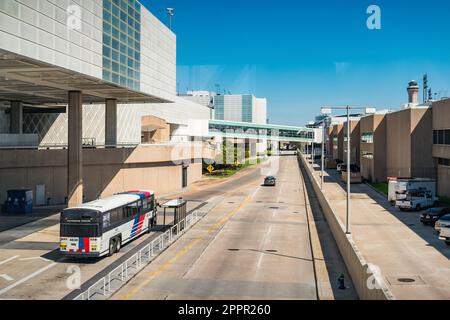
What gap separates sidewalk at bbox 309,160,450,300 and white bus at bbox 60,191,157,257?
12.9 meters

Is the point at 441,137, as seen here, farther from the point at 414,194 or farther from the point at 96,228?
the point at 96,228

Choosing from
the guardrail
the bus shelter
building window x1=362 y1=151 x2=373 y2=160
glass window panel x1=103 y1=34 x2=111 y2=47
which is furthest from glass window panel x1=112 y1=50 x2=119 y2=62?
building window x1=362 y1=151 x2=373 y2=160

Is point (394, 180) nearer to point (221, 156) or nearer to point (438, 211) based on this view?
point (438, 211)

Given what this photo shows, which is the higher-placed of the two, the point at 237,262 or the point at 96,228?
the point at 96,228

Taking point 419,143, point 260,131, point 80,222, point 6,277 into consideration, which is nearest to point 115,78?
point 80,222

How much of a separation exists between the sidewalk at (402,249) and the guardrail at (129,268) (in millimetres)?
10581

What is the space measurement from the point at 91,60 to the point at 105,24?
4.13 meters

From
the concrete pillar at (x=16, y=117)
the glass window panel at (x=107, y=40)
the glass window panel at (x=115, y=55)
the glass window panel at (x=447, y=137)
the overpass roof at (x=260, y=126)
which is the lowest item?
the glass window panel at (x=447, y=137)

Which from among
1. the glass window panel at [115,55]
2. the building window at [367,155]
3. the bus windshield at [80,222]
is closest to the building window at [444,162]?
the building window at [367,155]

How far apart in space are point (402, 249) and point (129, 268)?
1446cm

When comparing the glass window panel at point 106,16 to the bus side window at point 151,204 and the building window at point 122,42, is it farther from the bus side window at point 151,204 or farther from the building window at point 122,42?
the bus side window at point 151,204

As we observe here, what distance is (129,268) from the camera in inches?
874

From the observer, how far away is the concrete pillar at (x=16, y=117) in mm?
52684

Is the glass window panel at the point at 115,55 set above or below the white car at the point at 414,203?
above
